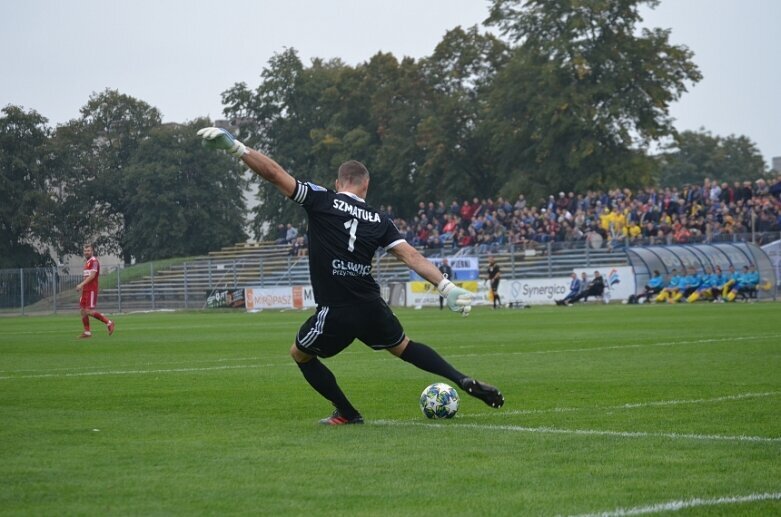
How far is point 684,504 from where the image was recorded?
575 cm

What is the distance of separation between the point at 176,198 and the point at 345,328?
69.3 metres

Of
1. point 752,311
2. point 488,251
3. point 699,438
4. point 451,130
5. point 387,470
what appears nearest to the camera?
point 387,470

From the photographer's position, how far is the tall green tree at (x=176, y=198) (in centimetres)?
7606

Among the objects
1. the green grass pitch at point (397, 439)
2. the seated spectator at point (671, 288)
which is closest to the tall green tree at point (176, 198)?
the seated spectator at point (671, 288)

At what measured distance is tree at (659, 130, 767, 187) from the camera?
103 metres

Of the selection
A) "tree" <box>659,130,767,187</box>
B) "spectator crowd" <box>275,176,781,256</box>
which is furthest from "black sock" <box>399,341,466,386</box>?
"tree" <box>659,130,767,187</box>

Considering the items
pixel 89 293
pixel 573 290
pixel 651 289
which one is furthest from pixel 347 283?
pixel 573 290

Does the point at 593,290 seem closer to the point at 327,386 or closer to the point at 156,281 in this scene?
the point at 156,281

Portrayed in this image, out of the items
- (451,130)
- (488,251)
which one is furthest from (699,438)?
(451,130)

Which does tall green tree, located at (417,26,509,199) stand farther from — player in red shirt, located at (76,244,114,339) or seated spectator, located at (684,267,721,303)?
player in red shirt, located at (76,244,114,339)

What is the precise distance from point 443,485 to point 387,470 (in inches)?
23.7

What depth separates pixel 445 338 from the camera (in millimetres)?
23047

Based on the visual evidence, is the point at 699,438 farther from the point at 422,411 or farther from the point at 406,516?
the point at 406,516

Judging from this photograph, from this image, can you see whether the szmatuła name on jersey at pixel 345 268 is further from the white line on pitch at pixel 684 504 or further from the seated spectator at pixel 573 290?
the seated spectator at pixel 573 290
